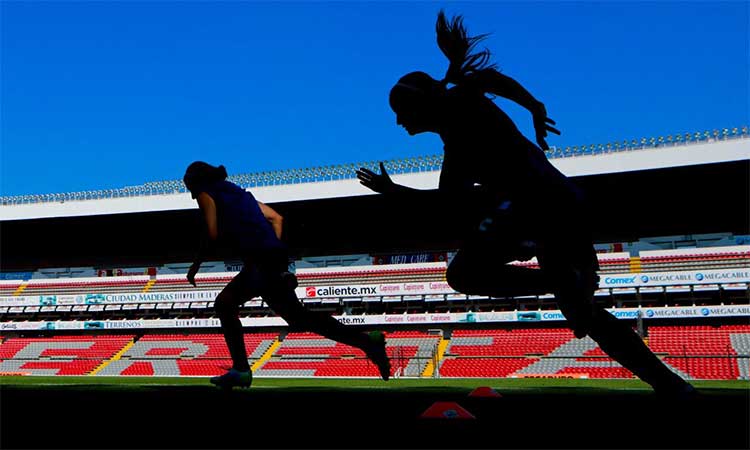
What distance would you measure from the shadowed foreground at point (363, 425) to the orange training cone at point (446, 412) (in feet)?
0.21

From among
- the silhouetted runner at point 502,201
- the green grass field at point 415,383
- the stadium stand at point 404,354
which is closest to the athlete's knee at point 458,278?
the silhouetted runner at point 502,201

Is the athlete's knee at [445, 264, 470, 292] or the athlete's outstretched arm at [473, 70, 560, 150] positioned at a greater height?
the athlete's outstretched arm at [473, 70, 560, 150]

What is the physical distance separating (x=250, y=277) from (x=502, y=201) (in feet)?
8.30

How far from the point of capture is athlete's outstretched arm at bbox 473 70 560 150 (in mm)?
4414

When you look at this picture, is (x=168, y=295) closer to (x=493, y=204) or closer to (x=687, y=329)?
(x=687, y=329)

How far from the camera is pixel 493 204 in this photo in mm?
4168

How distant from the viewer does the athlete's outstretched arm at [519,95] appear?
4.41 metres

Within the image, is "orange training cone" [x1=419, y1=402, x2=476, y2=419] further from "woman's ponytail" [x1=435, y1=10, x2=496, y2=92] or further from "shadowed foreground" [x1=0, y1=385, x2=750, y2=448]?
"woman's ponytail" [x1=435, y1=10, x2=496, y2=92]

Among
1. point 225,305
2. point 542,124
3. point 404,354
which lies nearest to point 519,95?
point 542,124

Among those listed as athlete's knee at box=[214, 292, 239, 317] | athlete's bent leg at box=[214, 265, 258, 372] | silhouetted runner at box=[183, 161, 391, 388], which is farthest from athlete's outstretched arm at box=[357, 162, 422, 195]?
athlete's knee at box=[214, 292, 239, 317]

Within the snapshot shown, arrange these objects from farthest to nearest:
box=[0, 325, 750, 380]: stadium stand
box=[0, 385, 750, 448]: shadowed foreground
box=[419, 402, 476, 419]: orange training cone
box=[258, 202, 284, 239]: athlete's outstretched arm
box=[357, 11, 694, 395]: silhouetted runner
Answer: box=[0, 325, 750, 380]: stadium stand < box=[258, 202, 284, 239]: athlete's outstretched arm < box=[357, 11, 694, 395]: silhouetted runner < box=[419, 402, 476, 419]: orange training cone < box=[0, 385, 750, 448]: shadowed foreground

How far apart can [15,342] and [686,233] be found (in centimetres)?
4055

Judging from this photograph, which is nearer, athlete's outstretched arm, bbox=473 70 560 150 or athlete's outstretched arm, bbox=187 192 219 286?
athlete's outstretched arm, bbox=473 70 560 150

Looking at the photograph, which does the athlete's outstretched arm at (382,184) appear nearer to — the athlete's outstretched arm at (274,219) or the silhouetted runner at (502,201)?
the silhouetted runner at (502,201)
